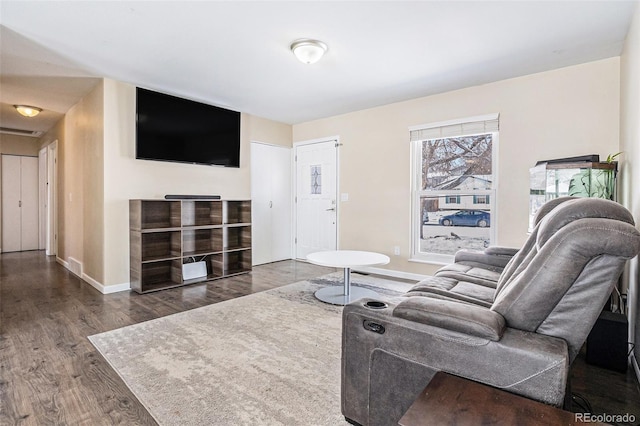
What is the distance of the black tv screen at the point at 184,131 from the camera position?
12.7 ft

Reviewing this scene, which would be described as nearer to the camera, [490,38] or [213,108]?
[490,38]

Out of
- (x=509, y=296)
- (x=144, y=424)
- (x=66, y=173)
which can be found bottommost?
(x=144, y=424)

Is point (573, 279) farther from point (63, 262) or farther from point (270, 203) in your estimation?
point (63, 262)

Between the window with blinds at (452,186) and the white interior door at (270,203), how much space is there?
2316 millimetres

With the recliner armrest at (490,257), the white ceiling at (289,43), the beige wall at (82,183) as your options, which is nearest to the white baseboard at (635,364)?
the recliner armrest at (490,257)

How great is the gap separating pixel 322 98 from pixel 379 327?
139 inches

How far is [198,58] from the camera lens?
3.09m

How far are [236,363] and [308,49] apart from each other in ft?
8.14

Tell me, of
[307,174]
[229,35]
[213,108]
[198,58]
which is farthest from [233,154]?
[229,35]

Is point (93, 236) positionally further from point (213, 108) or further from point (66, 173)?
point (213, 108)

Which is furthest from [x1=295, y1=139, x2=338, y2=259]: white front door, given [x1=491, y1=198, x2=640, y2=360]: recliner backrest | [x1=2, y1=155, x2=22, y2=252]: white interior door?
[x1=2, y1=155, x2=22, y2=252]: white interior door

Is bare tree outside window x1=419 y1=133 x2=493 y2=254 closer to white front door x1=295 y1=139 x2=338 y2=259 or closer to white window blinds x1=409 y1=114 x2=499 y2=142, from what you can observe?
white window blinds x1=409 y1=114 x2=499 y2=142

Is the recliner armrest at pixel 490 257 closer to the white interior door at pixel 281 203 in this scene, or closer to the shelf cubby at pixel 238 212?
the shelf cubby at pixel 238 212

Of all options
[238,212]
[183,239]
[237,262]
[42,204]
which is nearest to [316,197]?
[238,212]
